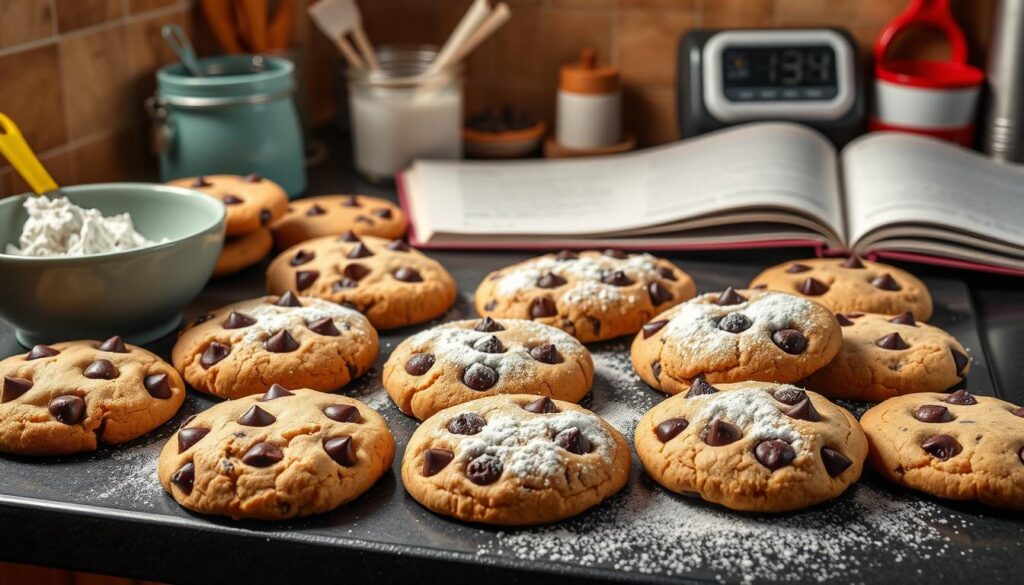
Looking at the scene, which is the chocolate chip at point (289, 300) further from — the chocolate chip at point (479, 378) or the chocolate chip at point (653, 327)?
the chocolate chip at point (653, 327)

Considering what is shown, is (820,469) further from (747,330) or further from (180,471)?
(180,471)

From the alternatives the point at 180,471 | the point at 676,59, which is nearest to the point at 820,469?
the point at 180,471

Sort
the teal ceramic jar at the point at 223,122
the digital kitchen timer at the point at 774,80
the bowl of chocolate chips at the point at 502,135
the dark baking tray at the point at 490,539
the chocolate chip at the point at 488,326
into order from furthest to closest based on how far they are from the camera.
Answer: the bowl of chocolate chips at the point at 502,135 < the digital kitchen timer at the point at 774,80 < the teal ceramic jar at the point at 223,122 < the chocolate chip at the point at 488,326 < the dark baking tray at the point at 490,539

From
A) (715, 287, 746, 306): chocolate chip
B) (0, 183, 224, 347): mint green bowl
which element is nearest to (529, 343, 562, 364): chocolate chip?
(715, 287, 746, 306): chocolate chip

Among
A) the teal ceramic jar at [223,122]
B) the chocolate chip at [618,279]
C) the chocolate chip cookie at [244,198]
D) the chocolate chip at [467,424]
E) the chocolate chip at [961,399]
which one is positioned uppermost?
the teal ceramic jar at [223,122]

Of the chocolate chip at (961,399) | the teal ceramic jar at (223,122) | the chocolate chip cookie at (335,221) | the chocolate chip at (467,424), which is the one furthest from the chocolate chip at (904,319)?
the teal ceramic jar at (223,122)

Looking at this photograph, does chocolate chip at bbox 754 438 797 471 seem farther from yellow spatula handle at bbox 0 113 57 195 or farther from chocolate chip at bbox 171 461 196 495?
yellow spatula handle at bbox 0 113 57 195

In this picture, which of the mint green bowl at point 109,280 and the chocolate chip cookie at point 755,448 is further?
the mint green bowl at point 109,280
